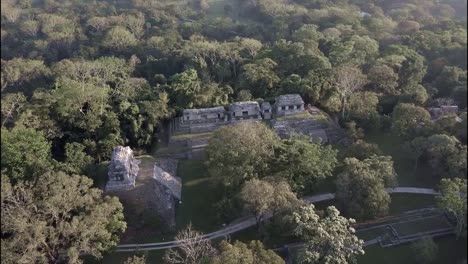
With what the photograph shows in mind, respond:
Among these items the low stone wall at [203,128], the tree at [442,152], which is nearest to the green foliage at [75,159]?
the low stone wall at [203,128]

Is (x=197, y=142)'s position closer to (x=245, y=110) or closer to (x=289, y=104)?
(x=245, y=110)

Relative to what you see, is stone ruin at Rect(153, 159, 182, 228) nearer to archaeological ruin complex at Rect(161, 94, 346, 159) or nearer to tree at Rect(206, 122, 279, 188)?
tree at Rect(206, 122, 279, 188)

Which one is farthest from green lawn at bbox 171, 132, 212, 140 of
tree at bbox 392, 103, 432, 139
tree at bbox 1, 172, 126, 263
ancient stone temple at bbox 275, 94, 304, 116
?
tree at bbox 392, 103, 432, 139

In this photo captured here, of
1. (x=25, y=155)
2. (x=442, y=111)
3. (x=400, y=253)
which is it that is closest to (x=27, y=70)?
(x=25, y=155)

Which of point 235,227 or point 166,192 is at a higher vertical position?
point 166,192

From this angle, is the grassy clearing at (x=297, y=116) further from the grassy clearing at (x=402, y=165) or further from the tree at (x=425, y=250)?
the tree at (x=425, y=250)

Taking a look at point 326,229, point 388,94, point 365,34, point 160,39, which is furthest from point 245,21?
point 326,229
